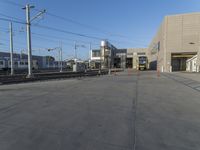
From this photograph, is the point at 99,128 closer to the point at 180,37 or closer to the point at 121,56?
the point at 180,37

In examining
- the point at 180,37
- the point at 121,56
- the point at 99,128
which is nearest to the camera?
the point at 99,128

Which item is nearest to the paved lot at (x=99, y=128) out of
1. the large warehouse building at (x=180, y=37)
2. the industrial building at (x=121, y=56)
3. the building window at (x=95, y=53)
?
the large warehouse building at (x=180, y=37)

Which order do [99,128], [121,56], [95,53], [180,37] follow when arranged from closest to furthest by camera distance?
1. [99,128]
2. [180,37]
3. [95,53]
4. [121,56]

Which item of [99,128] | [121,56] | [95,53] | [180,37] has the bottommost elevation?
[99,128]

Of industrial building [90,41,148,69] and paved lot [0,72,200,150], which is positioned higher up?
industrial building [90,41,148,69]

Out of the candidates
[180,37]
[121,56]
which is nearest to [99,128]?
[180,37]

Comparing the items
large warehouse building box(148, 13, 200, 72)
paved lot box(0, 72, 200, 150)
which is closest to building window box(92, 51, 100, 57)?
large warehouse building box(148, 13, 200, 72)

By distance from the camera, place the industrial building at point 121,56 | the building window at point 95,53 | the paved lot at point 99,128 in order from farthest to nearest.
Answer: the building window at point 95,53
the industrial building at point 121,56
the paved lot at point 99,128

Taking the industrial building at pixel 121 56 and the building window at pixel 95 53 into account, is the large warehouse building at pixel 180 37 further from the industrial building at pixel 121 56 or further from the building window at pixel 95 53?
the building window at pixel 95 53

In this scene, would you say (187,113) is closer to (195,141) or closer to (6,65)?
(195,141)

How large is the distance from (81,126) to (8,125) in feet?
7.15

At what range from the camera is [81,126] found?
16.5ft

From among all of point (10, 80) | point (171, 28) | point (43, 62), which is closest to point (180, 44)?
point (171, 28)

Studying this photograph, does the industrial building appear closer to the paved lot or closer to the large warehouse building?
the large warehouse building
